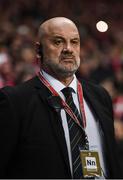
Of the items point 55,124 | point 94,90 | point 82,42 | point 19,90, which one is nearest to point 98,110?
point 94,90

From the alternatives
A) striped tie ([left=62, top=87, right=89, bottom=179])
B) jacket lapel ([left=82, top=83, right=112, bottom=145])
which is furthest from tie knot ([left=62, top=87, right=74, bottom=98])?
jacket lapel ([left=82, top=83, right=112, bottom=145])

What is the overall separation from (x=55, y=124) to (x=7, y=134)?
241 millimetres

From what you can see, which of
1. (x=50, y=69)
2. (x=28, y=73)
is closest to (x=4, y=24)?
(x=28, y=73)

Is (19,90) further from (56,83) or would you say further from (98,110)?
(98,110)

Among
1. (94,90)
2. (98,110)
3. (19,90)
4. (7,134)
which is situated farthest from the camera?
(94,90)

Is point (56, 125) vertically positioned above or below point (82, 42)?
below

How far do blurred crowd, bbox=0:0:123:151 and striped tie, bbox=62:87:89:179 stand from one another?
8.91ft

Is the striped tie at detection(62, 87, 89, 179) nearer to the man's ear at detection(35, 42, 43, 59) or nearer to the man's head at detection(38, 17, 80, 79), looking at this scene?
the man's head at detection(38, 17, 80, 79)

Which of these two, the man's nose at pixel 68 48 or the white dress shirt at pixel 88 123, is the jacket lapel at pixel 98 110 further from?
the man's nose at pixel 68 48

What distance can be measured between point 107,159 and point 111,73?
16.1ft

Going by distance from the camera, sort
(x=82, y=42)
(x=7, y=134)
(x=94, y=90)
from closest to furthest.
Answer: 1. (x=7, y=134)
2. (x=94, y=90)
3. (x=82, y=42)

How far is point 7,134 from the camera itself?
10.6 feet

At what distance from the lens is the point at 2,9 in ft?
31.6

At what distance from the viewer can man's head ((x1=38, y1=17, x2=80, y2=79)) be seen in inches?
133
